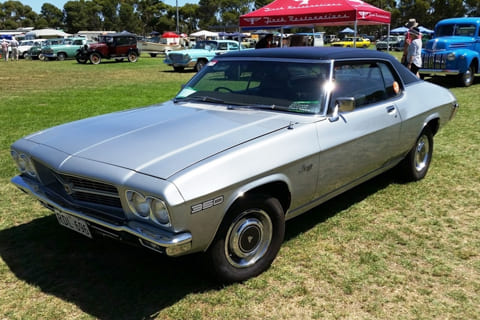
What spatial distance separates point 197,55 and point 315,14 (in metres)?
7.96

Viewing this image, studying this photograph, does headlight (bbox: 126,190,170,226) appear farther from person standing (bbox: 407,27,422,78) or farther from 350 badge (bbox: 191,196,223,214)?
person standing (bbox: 407,27,422,78)

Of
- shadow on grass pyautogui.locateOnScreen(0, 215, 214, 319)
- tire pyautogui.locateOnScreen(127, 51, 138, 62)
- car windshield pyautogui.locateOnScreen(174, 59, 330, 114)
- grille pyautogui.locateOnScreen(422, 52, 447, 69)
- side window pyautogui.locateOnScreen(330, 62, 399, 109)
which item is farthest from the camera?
tire pyautogui.locateOnScreen(127, 51, 138, 62)

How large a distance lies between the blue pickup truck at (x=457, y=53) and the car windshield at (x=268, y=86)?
10.9m

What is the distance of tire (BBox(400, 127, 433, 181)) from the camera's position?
15.1ft

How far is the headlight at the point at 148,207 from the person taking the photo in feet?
7.65

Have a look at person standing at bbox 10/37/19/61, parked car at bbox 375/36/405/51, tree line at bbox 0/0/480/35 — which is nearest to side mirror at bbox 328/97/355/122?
person standing at bbox 10/37/19/61

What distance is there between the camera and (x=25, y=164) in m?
3.25

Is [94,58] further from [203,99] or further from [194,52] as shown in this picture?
[203,99]

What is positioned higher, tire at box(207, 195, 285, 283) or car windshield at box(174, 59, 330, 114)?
car windshield at box(174, 59, 330, 114)

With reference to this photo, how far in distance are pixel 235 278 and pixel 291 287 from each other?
0.40 m

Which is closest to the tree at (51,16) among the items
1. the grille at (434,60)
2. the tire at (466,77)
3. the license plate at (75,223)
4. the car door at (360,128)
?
the grille at (434,60)

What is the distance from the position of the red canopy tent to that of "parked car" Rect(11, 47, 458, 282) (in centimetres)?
1019

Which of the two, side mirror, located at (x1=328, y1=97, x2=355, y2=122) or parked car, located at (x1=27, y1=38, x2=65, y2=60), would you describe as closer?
side mirror, located at (x1=328, y1=97, x2=355, y2=122)

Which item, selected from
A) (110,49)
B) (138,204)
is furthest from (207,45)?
(138,204)
